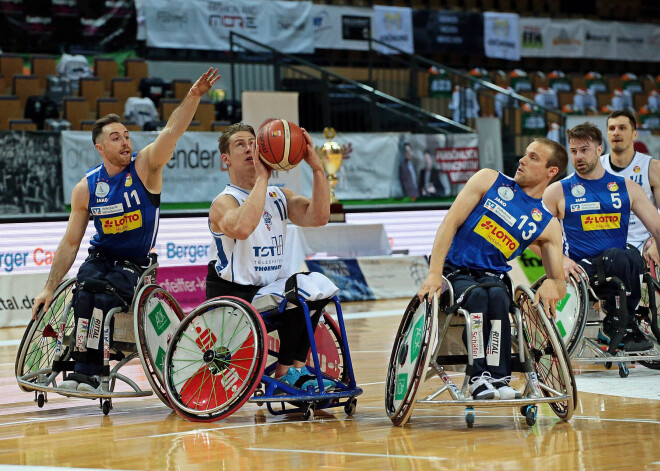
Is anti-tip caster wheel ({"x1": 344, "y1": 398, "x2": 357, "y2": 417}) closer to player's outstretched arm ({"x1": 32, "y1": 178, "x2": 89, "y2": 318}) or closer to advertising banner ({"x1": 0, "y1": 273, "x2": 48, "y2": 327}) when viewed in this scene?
player's outstretched arm ({"x1": 32, "y1": 178, "x2": 89, "y2": 318})

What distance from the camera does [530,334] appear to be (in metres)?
4.81

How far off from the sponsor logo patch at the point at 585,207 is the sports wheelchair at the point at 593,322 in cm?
49

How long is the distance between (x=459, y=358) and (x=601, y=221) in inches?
92.3

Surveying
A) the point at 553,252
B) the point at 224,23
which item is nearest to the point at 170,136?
the point at 553,252

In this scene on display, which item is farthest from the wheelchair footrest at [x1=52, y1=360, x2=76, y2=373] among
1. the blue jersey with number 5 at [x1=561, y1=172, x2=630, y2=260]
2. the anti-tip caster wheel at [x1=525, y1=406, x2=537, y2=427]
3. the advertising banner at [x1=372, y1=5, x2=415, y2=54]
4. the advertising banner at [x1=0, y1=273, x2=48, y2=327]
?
the advertising banner at [x1=372, y1=5, x2=415, y2=54]

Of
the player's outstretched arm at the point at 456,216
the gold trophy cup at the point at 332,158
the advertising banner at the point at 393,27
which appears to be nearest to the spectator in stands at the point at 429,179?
the gold trophy cup at the point at 332,158

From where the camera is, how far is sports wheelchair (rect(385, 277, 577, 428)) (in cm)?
438

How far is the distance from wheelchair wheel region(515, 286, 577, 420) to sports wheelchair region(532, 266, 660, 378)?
131 cm

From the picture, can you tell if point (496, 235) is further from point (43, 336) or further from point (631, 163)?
point (631, 163)

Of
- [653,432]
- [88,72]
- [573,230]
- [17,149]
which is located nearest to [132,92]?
[88,72]

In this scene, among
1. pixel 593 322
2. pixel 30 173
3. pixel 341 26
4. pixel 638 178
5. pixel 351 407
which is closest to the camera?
pixel 351 407

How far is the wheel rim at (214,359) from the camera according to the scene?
15.4 ft

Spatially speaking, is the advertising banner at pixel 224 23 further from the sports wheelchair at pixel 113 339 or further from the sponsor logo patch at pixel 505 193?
the sponsor logo patch at pixel 505 193

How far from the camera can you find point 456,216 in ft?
15.9
